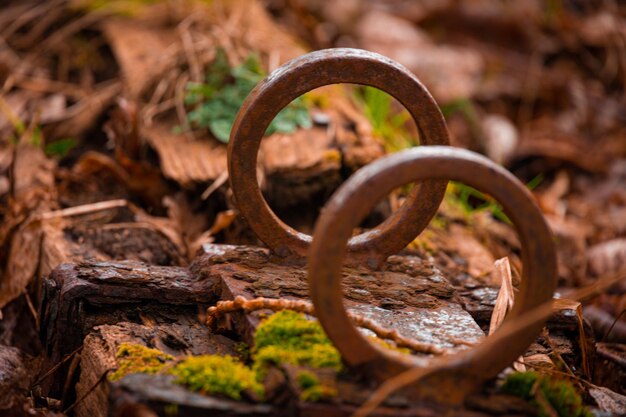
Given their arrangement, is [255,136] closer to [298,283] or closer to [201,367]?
[298,283]

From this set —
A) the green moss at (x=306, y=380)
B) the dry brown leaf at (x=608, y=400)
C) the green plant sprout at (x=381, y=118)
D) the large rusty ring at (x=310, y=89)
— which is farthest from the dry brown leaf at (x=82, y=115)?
the dry brown leaf at (x=608, y=400)

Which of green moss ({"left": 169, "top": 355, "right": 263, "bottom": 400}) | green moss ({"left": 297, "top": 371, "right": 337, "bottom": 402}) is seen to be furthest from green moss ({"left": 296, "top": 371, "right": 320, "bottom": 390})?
green moss ({"left": 169, "top": 355, "right": 263, "bottom": 400})

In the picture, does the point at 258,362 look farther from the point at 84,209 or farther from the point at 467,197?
the point at 467,197

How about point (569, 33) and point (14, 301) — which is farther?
point (569, 33)

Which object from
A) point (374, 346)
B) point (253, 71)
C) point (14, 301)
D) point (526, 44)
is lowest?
point (14, 301)

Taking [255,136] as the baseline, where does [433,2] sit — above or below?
above

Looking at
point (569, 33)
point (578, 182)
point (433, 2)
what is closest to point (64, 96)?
point (578, 182)
